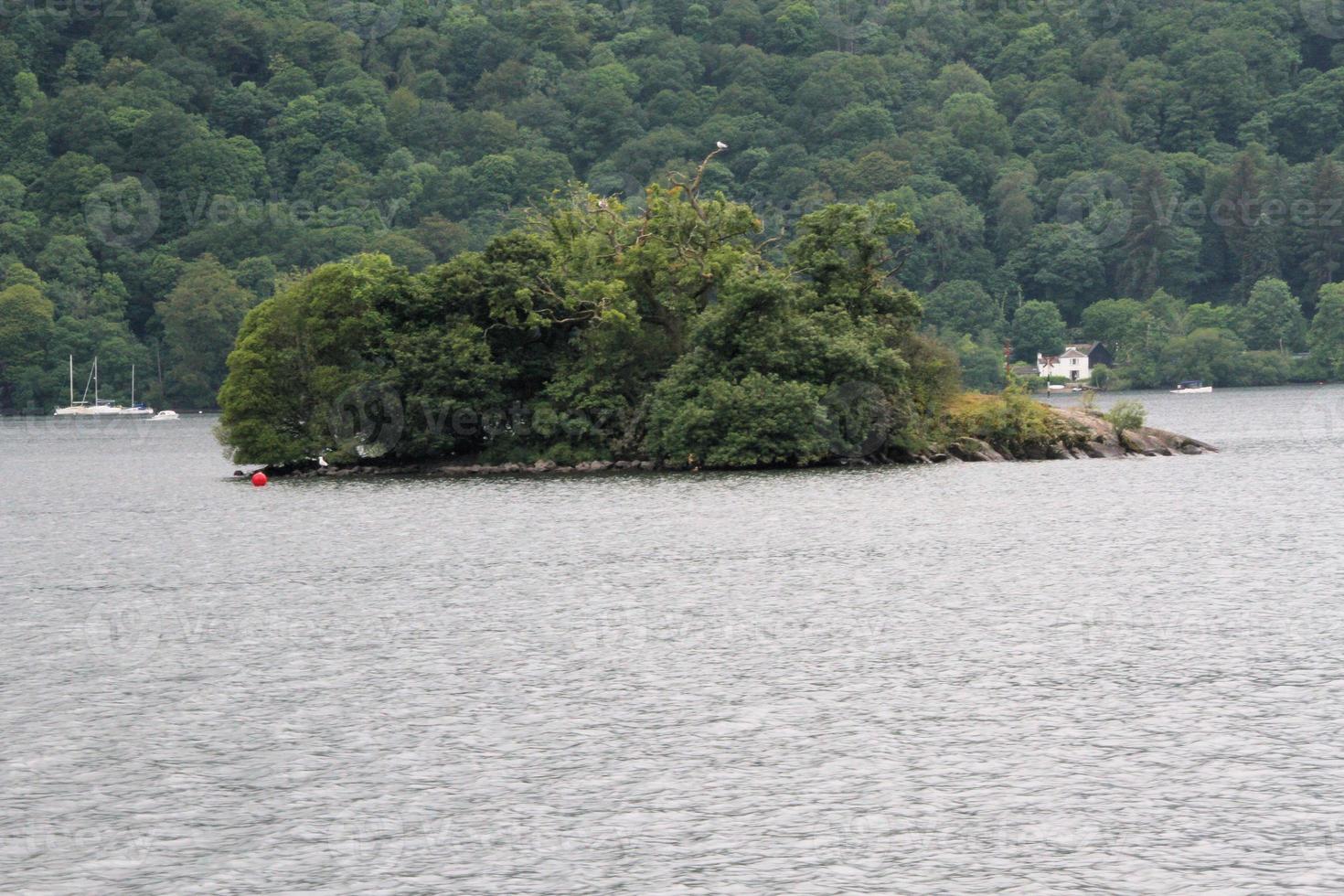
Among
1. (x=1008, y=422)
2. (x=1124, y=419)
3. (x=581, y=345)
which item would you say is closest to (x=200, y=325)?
(x=581, y=345)

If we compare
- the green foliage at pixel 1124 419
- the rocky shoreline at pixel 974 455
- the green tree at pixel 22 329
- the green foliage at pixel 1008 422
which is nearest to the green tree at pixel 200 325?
the green tree at pixel 22 329

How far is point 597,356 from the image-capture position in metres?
81.1

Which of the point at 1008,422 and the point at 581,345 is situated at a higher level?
the point at 581,345

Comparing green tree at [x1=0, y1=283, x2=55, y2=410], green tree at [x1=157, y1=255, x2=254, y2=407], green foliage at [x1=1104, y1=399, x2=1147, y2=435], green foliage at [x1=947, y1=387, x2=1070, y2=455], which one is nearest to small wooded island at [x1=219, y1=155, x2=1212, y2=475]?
green foliage at [x1=947, y1=387, x2=1070, y2=455]

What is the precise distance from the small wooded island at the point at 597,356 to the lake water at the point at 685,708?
993 inches

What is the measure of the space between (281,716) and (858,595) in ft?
51.0

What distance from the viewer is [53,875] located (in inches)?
699

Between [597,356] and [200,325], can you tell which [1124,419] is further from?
[200,325]

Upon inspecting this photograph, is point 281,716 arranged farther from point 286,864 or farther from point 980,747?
point 980,747

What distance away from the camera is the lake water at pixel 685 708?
18125 millimetres

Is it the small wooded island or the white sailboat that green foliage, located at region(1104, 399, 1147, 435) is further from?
the white sailboat

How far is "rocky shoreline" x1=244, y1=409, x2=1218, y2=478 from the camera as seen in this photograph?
8112 cm

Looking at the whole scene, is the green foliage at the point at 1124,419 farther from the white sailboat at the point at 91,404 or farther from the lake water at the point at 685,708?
the white sailboat at the point at 91,404

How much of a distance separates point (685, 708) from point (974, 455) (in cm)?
5985
